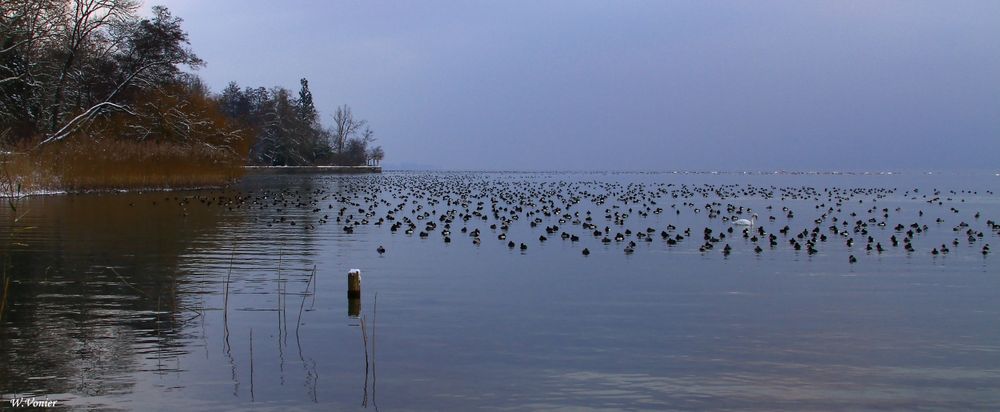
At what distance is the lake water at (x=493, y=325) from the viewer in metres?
A: 9.23

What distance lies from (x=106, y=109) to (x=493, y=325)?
161 ft

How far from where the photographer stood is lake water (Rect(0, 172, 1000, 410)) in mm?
9227

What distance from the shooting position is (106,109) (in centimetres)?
5541

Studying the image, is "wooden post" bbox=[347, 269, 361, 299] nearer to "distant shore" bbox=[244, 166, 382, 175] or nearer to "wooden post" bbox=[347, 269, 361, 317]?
"wooden post" bbox=[347, 269, 361, 317]

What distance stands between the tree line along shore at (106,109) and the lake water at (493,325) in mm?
21900

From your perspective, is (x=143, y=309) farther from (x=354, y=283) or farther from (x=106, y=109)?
(x=106, y=109)

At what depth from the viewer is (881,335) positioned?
12.3 m

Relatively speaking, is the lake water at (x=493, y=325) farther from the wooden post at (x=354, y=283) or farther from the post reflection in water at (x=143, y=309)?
the wooden post at (x=354, y=283)

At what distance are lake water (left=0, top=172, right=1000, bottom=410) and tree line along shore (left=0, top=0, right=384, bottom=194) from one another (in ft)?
71.8

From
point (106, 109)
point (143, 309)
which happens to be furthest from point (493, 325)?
point (106, 109)

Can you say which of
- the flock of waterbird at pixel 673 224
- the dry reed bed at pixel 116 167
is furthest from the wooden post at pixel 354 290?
the dry reed bed at pixel 116 167

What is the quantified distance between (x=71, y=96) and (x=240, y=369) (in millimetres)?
57194


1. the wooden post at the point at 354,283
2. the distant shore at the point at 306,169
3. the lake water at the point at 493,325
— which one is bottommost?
the lake water at the point at 493,325

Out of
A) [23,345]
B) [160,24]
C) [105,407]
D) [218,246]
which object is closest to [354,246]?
[218,246]
